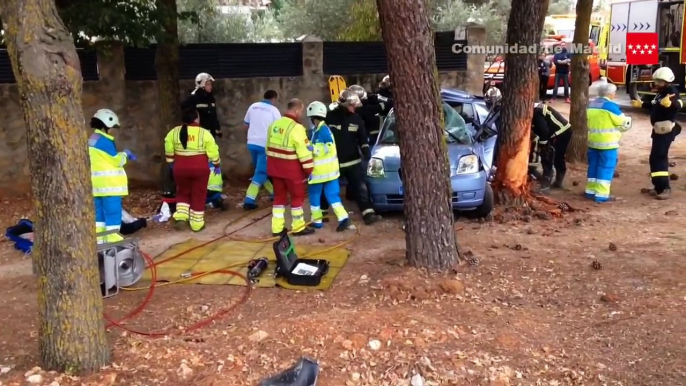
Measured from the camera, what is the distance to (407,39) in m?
6.00

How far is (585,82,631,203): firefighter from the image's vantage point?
9680 millimetres

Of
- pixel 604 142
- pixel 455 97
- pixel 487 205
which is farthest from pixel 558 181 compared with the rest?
pixel 487 205

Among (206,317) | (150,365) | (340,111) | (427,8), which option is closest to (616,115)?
(340,111)

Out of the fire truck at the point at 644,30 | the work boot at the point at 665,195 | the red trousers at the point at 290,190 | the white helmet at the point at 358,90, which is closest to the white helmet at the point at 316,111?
the red trousers at the point at 290,190

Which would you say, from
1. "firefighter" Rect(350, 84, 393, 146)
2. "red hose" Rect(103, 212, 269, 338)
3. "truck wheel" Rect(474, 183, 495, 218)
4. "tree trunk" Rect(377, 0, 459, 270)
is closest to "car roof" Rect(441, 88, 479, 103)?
"firefighter" Rect(350, 84, 393, 146)

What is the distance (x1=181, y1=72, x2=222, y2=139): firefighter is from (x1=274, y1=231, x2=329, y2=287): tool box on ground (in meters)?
4.26

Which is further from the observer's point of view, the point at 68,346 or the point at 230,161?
the point at 230,161

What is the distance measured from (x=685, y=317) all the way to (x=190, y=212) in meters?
5.78

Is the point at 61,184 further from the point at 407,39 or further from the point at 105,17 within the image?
Answer: the point at 105,17

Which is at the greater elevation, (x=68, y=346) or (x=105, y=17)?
(x=105, y=17)

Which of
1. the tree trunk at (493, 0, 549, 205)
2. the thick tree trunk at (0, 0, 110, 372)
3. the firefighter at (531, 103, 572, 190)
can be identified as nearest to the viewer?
the thick tree trunk at (0, 0, 110, 372)

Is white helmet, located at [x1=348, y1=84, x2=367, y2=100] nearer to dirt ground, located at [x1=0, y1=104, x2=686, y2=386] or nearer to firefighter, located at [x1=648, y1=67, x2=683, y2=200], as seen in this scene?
dirt ground, located at [x1=0, y1=104, x2=686, y2=386]

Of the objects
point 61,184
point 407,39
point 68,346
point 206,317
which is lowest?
point 206,317

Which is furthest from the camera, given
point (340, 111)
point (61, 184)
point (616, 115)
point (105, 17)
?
point (616, 115)
